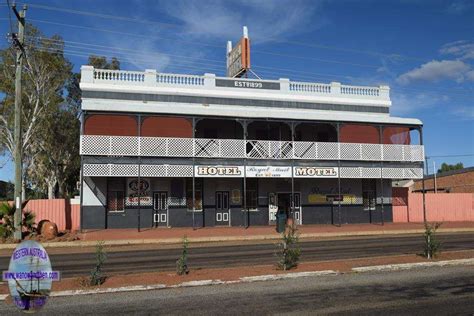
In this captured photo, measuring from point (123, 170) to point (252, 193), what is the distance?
817 centimetres

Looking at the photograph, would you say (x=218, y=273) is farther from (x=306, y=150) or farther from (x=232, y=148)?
(x=306, y=150)

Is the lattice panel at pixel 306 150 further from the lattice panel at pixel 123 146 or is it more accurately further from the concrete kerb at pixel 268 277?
the concrete kerb at pixel 268 277

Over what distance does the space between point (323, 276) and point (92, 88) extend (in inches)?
817

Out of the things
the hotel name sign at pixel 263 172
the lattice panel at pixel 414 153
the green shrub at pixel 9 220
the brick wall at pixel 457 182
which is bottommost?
the green shrub at pixel 9 220

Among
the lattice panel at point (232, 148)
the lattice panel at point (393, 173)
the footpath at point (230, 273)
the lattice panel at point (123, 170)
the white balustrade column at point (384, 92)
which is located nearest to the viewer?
the footpath at point (230, 273)

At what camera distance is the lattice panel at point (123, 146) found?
25.1m

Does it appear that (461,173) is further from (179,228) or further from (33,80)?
(33,80)

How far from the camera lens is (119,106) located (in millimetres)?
25031

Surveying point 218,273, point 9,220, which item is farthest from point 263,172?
point 218,273

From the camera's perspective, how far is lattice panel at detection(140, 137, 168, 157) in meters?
25.5

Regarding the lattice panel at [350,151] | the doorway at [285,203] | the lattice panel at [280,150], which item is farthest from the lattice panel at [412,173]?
the lattice panel at [280,150]

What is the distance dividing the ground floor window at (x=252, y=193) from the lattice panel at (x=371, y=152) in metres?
6.64

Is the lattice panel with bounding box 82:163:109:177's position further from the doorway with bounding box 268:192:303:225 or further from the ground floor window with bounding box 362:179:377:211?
the ground floor window with bounding box 362:179:377:211

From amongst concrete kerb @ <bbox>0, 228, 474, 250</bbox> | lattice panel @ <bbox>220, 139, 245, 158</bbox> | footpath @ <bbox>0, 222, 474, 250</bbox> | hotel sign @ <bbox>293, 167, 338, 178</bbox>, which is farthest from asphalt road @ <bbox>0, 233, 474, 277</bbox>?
hotel sign @ <bbox>293, 167, 338, 178</bbox>
